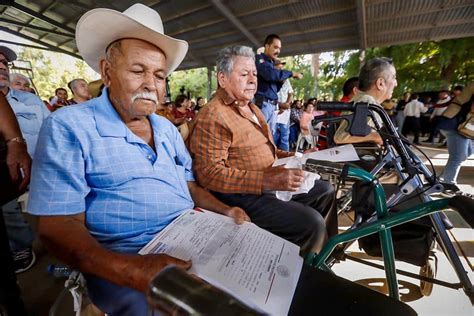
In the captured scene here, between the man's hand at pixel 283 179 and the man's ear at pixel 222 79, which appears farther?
the man's ear at pixel 222 79

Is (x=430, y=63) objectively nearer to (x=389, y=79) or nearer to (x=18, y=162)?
(x=389, y=79)

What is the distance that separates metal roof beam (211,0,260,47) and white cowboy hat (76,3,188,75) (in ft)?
16.3

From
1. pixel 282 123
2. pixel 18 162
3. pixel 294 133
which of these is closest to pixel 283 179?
pixel 18 162

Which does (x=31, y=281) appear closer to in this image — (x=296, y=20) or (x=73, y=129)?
(x=73, y=129)

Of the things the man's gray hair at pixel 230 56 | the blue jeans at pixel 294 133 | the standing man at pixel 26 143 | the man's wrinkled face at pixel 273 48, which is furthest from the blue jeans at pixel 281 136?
the standing man at pixel 26 143

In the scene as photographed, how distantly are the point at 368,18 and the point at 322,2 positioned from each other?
1218 millimetres

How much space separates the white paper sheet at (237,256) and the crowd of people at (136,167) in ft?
0.25

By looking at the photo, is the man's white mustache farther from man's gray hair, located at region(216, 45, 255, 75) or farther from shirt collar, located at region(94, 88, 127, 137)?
man's gray hair, located at region(216, 45, 255, 75)

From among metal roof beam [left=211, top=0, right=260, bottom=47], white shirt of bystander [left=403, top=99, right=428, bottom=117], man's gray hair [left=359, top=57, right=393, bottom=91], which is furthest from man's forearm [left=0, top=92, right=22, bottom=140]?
white shirt of bystander [left=403, top=99, right=428, bottom=117]

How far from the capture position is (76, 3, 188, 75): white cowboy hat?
1.00 m

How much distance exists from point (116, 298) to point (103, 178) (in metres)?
0.42

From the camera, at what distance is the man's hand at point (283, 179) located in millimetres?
1257

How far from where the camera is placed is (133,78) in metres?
1.04

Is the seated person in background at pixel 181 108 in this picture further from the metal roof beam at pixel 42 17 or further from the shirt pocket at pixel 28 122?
the metal roof beam at pixel 42 17
